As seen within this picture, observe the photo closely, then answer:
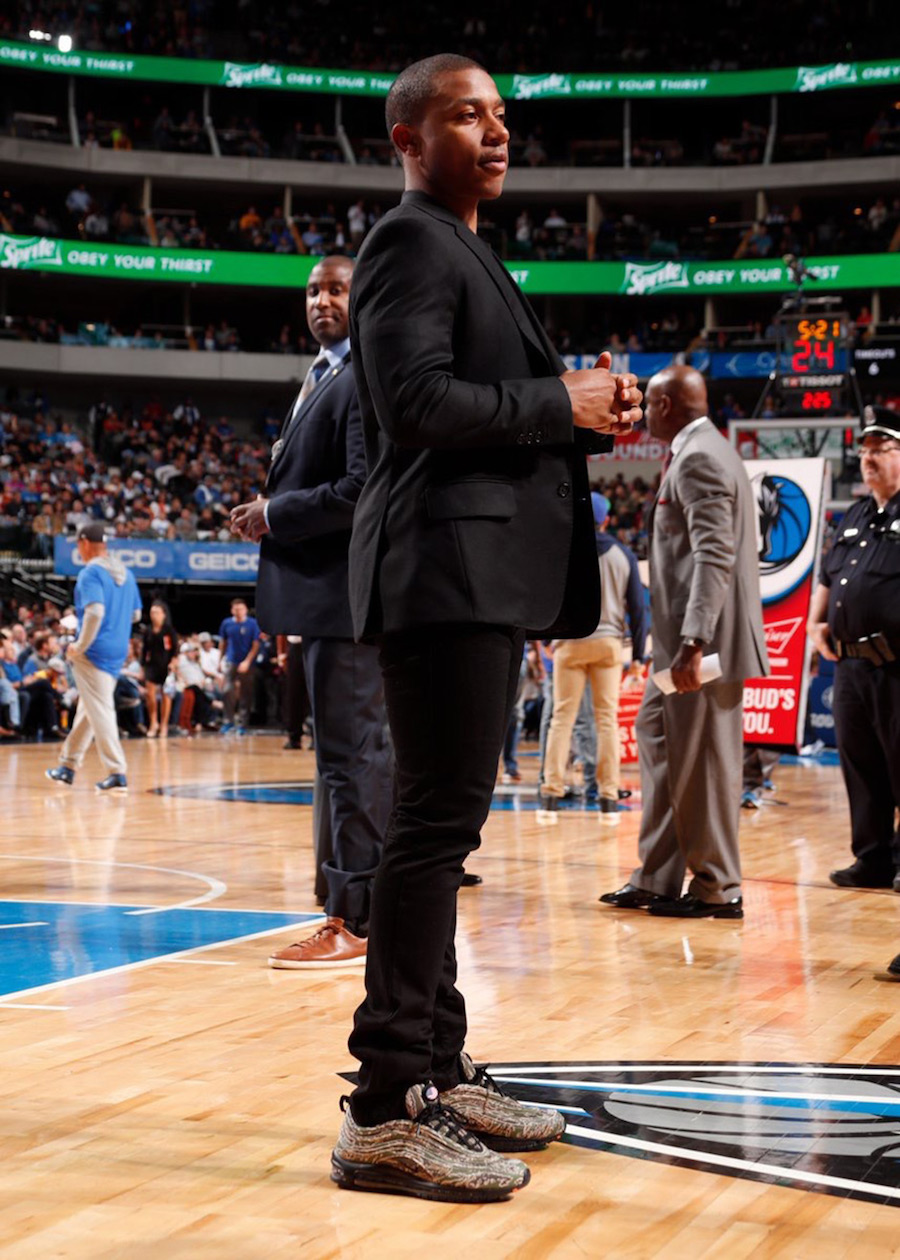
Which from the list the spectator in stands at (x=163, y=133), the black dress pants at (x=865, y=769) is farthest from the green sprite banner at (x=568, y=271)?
the black dress pants at (x=865, y=769)

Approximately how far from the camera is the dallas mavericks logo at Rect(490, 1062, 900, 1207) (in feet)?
8.55

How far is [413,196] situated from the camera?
271 cm

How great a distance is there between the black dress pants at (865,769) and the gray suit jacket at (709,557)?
3.27 feet

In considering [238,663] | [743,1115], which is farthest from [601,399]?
[238,663]

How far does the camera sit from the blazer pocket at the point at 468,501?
2.49 m

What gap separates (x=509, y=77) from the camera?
116 ft

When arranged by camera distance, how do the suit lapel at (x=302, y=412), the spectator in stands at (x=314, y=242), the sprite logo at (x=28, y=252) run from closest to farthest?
the suit lapel at (x=302, y=412)
the sprite logo at (x=28, y=252)
the spectator in stands at (x=314, y=242)

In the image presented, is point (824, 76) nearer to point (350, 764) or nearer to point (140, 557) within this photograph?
point (140, 557)

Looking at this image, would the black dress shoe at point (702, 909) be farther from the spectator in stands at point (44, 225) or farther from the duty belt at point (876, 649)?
the spectator in stands at point (44, 225)

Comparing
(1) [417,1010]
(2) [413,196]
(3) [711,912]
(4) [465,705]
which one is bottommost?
(3) [711,912]

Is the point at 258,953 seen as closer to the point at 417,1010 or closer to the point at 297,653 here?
the point at 417,1010

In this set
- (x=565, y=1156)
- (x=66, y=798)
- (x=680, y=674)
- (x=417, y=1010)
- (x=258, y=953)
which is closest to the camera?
(x=417, y=1010)

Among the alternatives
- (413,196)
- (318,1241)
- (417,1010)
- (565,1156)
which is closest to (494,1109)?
(565,1156)

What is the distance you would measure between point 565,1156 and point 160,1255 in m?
0.81
